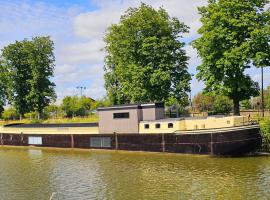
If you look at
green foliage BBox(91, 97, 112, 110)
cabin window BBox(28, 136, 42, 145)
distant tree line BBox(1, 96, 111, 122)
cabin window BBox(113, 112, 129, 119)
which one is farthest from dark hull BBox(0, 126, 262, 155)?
distant tree line BBox(1, 96, 111, 122)

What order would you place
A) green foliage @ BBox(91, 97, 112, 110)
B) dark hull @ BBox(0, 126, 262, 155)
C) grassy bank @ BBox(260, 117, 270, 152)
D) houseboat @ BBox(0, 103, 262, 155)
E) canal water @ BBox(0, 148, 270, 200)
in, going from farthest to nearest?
green foliage @ BBox(91, 97, 112, 110), grassy bank @ BBox(260, 117, 270, 152), houseboat @ BBox(0, 103, 262, 155), dark hull @ BBox(0, 126, 262, 155), canal water @ BBox(0, 148, 270, 200)

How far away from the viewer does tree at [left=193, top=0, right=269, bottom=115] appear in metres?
49.2

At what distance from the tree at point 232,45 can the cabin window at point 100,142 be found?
1481 cm

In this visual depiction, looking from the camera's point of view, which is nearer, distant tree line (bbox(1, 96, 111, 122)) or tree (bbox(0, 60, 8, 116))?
tree (bbox(0, 60, 8, 116))

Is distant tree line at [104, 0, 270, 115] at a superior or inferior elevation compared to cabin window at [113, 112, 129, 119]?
superior

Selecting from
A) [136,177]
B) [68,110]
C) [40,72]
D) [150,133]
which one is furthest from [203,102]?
[136,177]

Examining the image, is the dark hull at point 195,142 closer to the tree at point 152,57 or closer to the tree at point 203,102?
the tree at point 152,57

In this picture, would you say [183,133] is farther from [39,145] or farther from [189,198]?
[39,145]

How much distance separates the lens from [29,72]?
92.2 meters

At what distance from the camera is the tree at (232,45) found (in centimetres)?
Answer: 4925

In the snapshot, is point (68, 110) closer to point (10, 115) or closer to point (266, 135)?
point (10, 115)

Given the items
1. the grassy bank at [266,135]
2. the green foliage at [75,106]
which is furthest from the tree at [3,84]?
the grassy bank at [266,135]

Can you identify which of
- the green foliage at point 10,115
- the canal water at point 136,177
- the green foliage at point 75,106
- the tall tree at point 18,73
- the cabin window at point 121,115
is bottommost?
the canal water at point 136,177

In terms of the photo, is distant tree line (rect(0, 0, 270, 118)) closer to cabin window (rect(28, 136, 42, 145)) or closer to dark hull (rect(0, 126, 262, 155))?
dark hull (rect(0, 126, 262, 155))
